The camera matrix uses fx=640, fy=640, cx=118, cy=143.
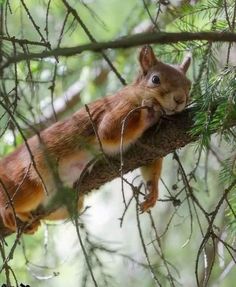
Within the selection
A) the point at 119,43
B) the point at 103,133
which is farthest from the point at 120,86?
the point at 119,43

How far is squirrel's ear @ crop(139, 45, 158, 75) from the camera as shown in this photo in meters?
2.04

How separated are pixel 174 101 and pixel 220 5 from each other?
326 mm

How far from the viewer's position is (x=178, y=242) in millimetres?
3326

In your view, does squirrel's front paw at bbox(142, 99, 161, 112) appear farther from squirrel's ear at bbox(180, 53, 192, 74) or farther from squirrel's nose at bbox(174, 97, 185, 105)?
squirrel's ear at bbox(180, 53, 192, 74)

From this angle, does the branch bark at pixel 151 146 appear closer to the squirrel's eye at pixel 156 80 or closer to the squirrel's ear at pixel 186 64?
the squirrel's eye at pixel 156 80

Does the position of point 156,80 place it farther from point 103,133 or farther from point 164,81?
point 103,133

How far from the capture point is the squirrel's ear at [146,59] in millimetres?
2039

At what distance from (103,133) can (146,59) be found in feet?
0.97

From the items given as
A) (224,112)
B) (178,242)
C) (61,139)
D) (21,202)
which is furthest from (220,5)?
(178,242)

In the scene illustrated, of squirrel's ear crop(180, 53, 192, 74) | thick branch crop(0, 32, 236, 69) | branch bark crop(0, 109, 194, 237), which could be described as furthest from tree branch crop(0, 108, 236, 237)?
thick branch crop(0, 32, 236, 69)

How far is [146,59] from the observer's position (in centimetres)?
208

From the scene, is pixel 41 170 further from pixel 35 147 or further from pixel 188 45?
pixel 188 45

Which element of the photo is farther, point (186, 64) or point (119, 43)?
point (186, 64)

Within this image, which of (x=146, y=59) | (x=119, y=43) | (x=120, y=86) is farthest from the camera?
(x=120, y=86)
